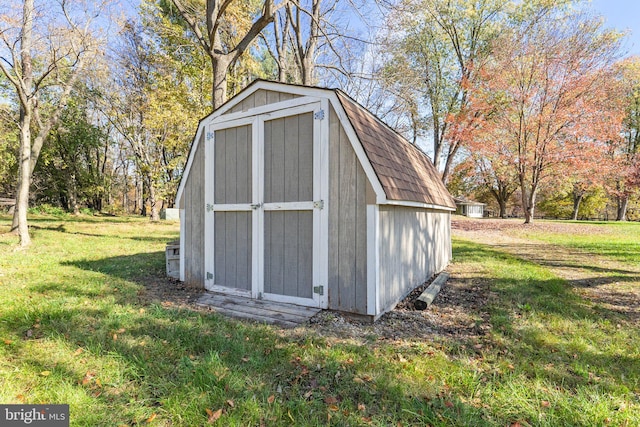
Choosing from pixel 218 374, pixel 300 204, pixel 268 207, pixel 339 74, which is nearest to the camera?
pixel 218 374

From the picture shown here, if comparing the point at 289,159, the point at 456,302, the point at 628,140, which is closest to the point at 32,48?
the point at 289,159

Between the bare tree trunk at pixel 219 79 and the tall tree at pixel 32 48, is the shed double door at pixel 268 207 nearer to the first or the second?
the bare tree trunk at pixel 219 79

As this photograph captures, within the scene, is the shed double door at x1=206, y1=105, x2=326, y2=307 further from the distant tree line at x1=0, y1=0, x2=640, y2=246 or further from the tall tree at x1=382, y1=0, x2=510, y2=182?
the tall tree at x1=382, y1=0, x2=510, y2=182

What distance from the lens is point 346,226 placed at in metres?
3.84

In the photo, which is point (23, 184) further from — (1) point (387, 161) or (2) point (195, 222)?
(1) point (387, 161)

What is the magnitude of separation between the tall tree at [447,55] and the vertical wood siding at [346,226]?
48.3ft

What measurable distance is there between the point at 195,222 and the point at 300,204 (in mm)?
2173

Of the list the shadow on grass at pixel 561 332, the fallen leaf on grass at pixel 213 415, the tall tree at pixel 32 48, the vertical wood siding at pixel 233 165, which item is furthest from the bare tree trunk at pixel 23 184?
the shadow on grass at pixel 561 332

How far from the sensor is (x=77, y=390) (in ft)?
7.19

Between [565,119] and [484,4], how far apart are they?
8.37 metres

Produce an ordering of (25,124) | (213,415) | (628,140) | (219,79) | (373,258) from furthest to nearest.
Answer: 1. (628,140)
2. (25,124)
3. (219,79)
4. (373,258)
5. (213,415)

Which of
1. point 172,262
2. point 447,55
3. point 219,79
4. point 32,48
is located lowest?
point 172,262

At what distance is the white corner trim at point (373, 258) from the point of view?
12.0 feet

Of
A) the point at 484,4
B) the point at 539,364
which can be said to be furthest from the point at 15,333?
the point at 484,4
